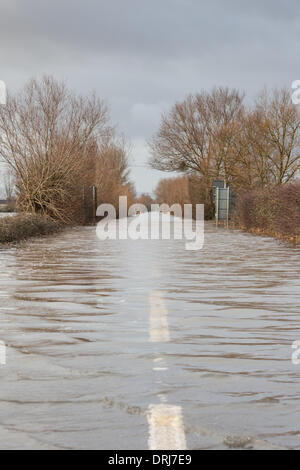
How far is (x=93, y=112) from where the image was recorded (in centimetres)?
3950

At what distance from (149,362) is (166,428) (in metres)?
1.40


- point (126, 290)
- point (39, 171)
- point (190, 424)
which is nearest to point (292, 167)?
point (39, 171)

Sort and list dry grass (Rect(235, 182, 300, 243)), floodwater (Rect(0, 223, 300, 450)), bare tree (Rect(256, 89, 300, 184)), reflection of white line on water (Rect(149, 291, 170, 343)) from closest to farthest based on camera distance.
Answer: floodwater (Rect(0, 223, 300, 450)) → reflection of white line on water (Rect(149, 291, 170, 343)) → dry grass (Rect(235, 182, 300, 243)) → bare tree (Rect(256, 89, 300, 184))

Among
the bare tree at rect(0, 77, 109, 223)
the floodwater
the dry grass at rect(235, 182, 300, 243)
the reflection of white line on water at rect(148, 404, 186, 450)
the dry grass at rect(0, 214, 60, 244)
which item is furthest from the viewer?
the bare tree at rect(0, 77, 109, 223)

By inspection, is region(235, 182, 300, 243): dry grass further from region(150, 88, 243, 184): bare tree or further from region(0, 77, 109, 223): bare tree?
region(150, 88, 243, 184): bare tree

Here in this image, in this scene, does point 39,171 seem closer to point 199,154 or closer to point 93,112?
point 93,112

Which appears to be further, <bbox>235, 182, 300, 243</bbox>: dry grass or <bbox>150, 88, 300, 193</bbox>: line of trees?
<bbox>150, 88, 300, 193</bbox>: line of trees

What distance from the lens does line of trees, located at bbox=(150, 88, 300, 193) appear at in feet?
113

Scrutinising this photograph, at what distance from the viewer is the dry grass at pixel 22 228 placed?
713 inches

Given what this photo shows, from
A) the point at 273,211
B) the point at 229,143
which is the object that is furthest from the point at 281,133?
the point at 273,211

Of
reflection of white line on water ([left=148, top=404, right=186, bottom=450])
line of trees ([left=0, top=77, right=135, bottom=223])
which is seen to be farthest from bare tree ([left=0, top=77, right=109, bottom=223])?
reflection of white line on water ([left=148, top=404, right=186, bottom=450])

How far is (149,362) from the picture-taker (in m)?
4.60

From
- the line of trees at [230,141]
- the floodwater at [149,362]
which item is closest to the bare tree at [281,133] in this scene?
the line of trees at [230,141]

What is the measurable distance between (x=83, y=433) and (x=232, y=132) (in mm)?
36349
